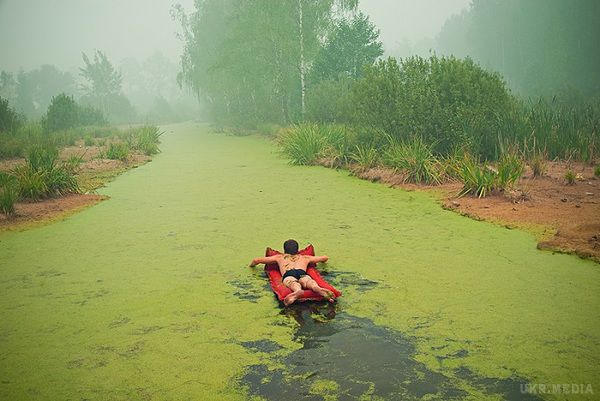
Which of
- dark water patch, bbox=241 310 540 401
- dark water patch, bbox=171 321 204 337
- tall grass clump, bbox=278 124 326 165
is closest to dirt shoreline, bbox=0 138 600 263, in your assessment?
tall grass clump, bbox=278 124 326 165

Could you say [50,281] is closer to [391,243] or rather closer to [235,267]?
[235,267]

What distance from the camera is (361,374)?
2.50 meters

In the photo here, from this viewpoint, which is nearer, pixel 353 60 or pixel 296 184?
pixel 296 184

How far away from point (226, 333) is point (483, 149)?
23.6 ft

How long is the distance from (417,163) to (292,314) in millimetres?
5416

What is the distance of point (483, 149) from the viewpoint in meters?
8.59

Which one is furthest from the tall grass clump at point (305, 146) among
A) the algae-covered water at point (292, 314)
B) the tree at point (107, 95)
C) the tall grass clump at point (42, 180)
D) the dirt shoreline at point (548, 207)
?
the tree at point (107, 95)

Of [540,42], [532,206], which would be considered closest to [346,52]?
[532,206]

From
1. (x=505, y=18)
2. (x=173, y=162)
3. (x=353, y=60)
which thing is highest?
(x=505, y=18)

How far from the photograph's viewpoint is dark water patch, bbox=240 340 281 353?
2.80m

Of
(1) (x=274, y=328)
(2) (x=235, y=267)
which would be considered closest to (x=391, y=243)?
(2) (x=235, y=267)

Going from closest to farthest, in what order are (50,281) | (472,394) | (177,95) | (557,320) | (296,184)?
(472,394) → (557,320) → (50,281) → (296,184) → (177,95)

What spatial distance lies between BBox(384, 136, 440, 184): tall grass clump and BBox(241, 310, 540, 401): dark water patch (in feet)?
17.4

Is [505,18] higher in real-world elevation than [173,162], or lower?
higher
